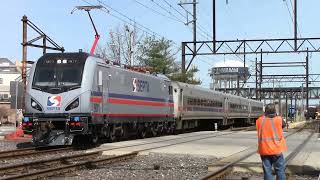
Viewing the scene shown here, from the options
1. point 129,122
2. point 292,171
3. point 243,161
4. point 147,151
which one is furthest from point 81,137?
point 292,171

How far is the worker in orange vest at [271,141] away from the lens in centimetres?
966

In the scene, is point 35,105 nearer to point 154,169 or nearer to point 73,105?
point 73,105

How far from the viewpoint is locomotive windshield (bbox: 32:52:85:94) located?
2097 cm

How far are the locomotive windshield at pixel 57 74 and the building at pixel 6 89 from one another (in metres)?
57.0

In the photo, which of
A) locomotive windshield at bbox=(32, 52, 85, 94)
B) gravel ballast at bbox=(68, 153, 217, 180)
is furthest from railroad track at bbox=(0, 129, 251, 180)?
locomotive windshield at bbox=(32, 52, 85, 94)

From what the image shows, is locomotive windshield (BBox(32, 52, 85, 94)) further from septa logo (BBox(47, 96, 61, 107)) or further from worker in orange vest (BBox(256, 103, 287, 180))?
worker in orange vest (BBox(256, 103, 287, 180))

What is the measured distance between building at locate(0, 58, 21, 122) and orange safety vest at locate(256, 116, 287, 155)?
6999 centimetres

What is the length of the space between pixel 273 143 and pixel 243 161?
7126 millimetres

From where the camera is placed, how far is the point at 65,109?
20.7 m

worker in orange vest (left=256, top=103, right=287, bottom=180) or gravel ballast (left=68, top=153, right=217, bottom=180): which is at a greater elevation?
worker in orange vest (left=256, top=103, right=287, bottom=180)

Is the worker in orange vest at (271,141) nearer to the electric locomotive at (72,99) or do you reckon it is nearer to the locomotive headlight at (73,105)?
the electric locomotive at (72,99)

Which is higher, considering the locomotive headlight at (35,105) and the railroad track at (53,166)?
the locomotive headlight at (35,105)

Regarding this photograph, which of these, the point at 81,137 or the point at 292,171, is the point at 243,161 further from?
the point at 81,137

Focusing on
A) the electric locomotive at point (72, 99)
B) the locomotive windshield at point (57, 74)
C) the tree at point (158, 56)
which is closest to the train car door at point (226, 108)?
the tree at point (158, 56)
